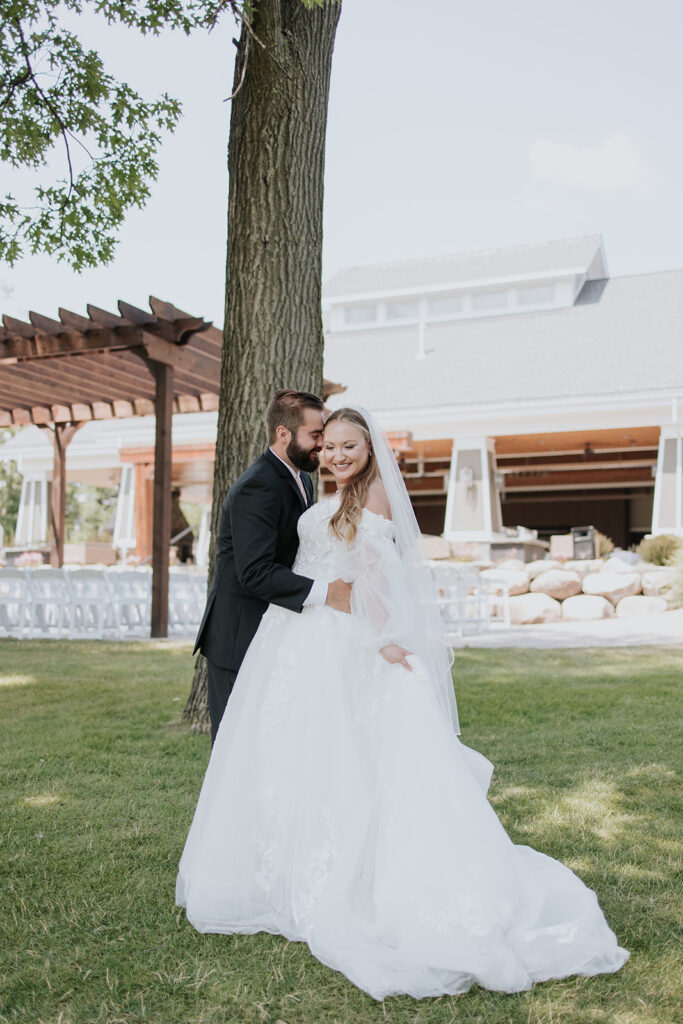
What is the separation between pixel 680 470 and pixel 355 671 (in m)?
15.9

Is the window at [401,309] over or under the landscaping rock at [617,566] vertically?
over

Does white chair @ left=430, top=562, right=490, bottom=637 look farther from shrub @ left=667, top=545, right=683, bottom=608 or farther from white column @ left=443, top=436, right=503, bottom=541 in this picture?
white column @ left=443, top=436, right=503, bottom=541

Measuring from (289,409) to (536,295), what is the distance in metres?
22.7

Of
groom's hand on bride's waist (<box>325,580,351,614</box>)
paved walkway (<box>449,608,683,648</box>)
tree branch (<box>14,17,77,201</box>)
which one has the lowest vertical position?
paved walkway (<box>449,608,683,648</box>)

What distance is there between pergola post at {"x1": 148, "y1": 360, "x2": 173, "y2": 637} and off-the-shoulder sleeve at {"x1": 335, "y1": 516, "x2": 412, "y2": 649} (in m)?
8.01

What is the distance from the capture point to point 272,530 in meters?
3.22

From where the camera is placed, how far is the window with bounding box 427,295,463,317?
26172 millimetres

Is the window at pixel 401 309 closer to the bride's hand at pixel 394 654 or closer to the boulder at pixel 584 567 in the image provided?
the boulder at pixel 584 567

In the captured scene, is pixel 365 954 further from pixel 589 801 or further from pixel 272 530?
pixel 589 801

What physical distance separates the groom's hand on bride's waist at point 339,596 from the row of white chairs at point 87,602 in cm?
891

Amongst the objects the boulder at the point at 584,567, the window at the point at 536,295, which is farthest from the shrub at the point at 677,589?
the window at the point at 536,295

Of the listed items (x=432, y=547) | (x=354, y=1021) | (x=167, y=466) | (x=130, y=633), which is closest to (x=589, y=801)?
(x=354, y=1021)

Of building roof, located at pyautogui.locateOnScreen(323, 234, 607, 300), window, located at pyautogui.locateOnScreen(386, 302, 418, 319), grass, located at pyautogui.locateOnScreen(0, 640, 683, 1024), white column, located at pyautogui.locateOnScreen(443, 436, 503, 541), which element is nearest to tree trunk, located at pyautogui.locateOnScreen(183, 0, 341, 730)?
grass, located at pyautogui.locateOnScreen(0, 640, 683, 1024)

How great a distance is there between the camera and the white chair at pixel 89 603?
37.6ft
